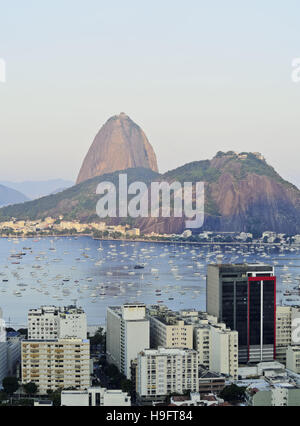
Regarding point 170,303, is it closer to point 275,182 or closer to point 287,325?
point 287,325

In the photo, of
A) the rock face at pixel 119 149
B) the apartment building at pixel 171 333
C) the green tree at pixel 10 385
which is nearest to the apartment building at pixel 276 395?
the apartment building at pixel 171 333

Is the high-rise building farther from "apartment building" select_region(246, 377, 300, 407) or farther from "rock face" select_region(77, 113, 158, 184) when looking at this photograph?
"rock face" select_region(77, 113, 158, 184)

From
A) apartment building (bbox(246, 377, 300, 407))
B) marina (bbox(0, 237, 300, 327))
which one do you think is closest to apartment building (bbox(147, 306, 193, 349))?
apartment building (bbox(246, 377, 300, 407))

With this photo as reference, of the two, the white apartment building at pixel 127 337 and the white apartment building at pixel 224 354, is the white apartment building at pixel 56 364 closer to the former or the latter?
the white apartment building at pixel 127 337

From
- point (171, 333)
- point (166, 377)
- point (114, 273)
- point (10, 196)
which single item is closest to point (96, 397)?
point (166, 377)

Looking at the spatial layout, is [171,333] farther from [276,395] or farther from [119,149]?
[119,149]
